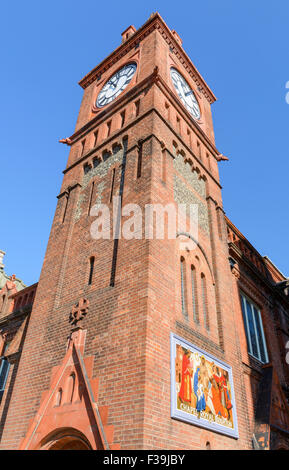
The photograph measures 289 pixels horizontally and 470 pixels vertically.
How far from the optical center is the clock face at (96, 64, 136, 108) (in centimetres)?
1599

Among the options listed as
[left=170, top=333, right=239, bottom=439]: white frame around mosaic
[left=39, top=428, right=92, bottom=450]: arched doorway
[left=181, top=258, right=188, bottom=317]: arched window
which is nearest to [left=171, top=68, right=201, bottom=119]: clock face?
[left=181, top=258, right=188, bottom=317]: arched window

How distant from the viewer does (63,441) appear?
8.02 metres

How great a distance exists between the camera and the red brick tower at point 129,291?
7.30 metres

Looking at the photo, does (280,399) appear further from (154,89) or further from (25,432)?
(154,89)

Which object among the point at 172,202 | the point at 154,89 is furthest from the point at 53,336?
the point at 154,89

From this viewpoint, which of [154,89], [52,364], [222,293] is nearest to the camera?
[52,364]

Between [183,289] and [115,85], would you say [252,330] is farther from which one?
[115,85]

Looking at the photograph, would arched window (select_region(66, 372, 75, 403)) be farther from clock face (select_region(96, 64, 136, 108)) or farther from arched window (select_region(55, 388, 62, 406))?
clock face (select_region(96, 64, 136, 108))

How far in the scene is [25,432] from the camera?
8719 millimetres

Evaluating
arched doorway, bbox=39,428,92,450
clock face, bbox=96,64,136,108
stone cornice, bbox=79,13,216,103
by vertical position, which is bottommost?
arched doorway, bbox=39,428,92,450

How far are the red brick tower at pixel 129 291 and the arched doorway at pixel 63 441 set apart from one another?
0.12ft

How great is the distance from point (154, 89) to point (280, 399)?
11675 mm

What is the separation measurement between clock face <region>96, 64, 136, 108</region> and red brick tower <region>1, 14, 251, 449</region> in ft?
0.36

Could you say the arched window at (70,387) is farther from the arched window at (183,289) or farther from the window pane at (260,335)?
the window pane at (260,335)
